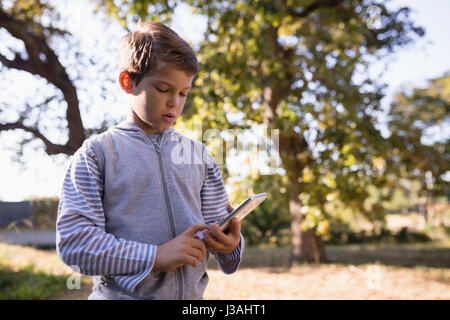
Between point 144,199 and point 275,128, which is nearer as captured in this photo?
point 144,199

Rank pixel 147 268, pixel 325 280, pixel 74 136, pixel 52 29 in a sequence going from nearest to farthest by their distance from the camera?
pixel 147 268
pixel 74 136
pixel 52 29
pixel 325 280

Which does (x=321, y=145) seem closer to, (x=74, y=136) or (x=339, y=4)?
(x=339, y=4)

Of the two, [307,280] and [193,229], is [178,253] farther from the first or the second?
[307,280]

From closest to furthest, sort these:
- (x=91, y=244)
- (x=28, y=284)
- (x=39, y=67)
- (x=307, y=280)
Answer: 1. (x=91, y=244)
2. (x=39, y=67)
3. (x=28, y=284)
4. (x=307, y=280)

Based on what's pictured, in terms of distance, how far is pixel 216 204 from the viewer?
1365 millimetres

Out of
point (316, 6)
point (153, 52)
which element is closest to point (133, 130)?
point (153, 52)

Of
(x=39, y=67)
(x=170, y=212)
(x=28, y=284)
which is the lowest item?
(x=28, y=284)

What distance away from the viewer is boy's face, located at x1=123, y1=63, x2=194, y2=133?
46.2 inches

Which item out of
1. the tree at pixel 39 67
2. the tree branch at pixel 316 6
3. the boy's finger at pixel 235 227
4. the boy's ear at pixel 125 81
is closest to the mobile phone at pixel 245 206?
the boy's finger at pixel 235 227

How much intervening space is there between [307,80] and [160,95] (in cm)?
480

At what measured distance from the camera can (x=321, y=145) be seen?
17.5ft

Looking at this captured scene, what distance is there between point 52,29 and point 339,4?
174 inches

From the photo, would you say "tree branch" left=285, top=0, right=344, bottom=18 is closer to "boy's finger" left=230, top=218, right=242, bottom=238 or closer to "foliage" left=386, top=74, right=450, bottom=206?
"foliage" left=386, top=74, right=450, bottom=206
